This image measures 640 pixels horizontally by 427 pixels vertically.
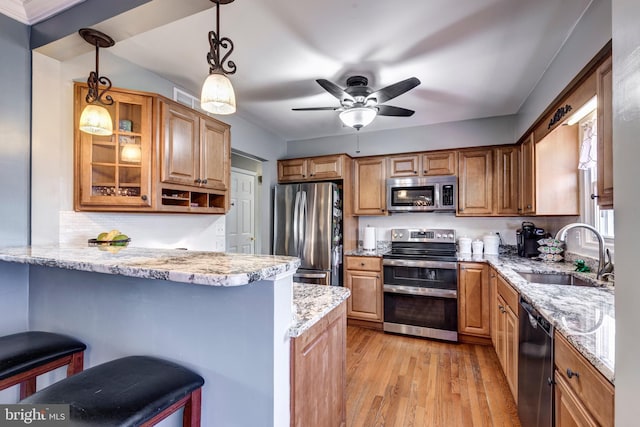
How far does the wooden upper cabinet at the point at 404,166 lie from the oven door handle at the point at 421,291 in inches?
54.0

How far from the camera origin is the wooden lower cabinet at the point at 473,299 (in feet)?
9.56

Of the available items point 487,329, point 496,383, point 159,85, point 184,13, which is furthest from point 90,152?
point 487,329

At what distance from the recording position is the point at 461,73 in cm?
231

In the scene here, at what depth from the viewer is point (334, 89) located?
6.99ft

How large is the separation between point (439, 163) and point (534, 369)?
2.45 meters

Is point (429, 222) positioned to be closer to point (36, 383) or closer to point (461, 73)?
point (461, 73)

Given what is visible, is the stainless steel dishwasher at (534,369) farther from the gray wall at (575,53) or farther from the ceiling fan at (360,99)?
the ceiling fan at (360,99)

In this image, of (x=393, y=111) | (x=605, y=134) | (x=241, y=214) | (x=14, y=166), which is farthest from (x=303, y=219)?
(x=605, y=134)

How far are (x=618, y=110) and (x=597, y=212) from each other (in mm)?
2225

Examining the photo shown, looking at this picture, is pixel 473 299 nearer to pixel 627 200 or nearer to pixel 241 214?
pixel 627 200

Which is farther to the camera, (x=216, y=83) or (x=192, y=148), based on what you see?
(x=192, y=148)

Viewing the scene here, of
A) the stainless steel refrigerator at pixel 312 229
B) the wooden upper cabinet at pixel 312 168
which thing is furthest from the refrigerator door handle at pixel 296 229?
the wooden upper cabinet at pixel 312 168

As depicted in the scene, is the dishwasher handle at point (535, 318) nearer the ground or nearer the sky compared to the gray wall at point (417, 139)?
nearer the ground

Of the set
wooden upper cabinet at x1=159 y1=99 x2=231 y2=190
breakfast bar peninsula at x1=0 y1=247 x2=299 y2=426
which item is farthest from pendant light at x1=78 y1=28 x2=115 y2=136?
breakfast bar peninsula at x1=0 y1=247 x2=299 y2=426
